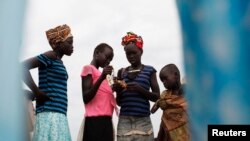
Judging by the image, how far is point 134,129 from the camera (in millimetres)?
3855

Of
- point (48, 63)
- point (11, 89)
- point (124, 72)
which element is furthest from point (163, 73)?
point (11, 89)

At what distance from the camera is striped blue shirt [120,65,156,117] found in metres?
3.87

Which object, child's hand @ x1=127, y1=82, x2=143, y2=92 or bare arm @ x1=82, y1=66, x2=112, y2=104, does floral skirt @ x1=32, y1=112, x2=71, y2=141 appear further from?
child's hand @ x1=127, y1=82, x2=143, y2=92

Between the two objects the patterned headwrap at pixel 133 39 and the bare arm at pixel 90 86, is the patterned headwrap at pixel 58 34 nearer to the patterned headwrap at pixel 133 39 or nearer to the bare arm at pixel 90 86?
the bare arm at pixel 90 86

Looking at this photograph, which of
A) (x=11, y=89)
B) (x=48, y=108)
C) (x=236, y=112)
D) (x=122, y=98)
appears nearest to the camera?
(x=236, y=112)

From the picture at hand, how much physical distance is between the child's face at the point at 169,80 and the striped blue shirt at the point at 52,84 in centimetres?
95

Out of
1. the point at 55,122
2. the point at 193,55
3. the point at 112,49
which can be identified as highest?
the point at 112,49

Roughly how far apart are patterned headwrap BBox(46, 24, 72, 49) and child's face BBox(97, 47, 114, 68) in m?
0.41

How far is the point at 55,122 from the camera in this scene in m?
3.46

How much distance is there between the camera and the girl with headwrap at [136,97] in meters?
3.86

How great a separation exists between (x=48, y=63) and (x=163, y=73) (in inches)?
42.3

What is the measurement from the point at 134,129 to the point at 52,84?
803 millimetres

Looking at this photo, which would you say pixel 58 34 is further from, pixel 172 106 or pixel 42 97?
pixel 172 106

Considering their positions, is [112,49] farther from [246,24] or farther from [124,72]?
[246,24]
